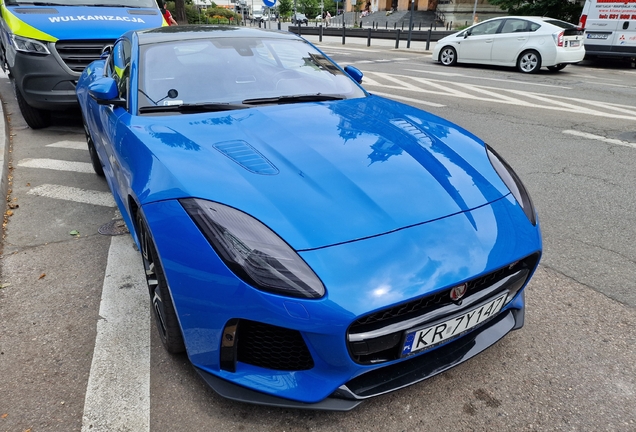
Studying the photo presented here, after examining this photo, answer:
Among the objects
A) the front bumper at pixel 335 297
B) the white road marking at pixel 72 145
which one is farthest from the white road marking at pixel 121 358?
the white road marking at pixel 72 145

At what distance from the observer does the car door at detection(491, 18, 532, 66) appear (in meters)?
12.2

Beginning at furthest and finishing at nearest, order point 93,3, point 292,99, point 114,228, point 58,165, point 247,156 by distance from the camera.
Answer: point 93,3 → point 58,165 → point 114,228 → point 292,99 → point 247,156

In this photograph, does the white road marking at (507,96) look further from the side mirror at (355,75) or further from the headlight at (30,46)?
the headlight at (30,46)

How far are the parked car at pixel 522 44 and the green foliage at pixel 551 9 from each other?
10944mm

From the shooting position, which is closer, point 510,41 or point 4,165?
point 4,165

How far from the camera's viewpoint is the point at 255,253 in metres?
1.69

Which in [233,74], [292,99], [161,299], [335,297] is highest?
[233,74]

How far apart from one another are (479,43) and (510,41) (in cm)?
94

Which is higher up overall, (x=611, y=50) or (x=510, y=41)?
(x=510, y=41)

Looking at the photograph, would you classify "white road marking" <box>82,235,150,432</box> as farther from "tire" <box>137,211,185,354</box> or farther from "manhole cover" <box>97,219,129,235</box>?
"manhole cover" <box>97,219,129,235</box>

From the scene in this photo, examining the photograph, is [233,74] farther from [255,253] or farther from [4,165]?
[4,165]

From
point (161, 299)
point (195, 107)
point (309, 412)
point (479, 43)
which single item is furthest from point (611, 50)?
point (161, 299)

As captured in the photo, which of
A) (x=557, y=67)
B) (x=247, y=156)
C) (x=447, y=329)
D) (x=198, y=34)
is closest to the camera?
(x=447, y=329)

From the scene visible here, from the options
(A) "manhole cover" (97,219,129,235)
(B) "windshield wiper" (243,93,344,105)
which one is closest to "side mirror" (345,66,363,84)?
(B) "windshield wiper" (243,93,344,105)
